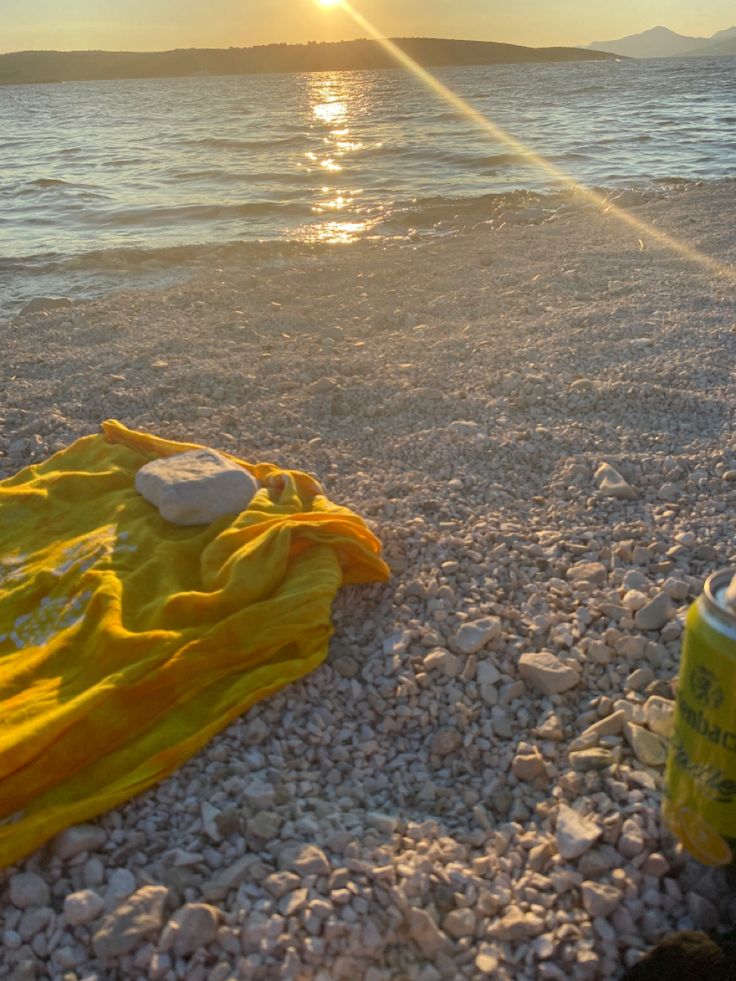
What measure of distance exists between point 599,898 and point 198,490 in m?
2.05

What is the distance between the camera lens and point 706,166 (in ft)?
41.2

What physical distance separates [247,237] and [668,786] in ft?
29.8

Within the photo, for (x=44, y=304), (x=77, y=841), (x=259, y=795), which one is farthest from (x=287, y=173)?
(x=77, y=841)

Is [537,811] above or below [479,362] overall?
below

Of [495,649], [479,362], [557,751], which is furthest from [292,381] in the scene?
[557,751]

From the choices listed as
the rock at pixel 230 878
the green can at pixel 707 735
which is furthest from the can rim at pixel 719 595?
the rock at pixel 230 878

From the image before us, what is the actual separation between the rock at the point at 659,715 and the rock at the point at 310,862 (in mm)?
976

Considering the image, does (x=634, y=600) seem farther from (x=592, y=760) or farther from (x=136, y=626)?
(x=136, y=626)

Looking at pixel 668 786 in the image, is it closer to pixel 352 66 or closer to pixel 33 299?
pixel 33 299

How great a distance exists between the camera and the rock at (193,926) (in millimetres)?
1800

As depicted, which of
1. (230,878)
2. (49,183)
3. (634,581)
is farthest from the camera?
(49,183)

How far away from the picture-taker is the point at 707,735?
5.68ft

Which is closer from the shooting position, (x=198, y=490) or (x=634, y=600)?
(x=634, y=600)

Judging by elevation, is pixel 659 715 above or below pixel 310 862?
above
